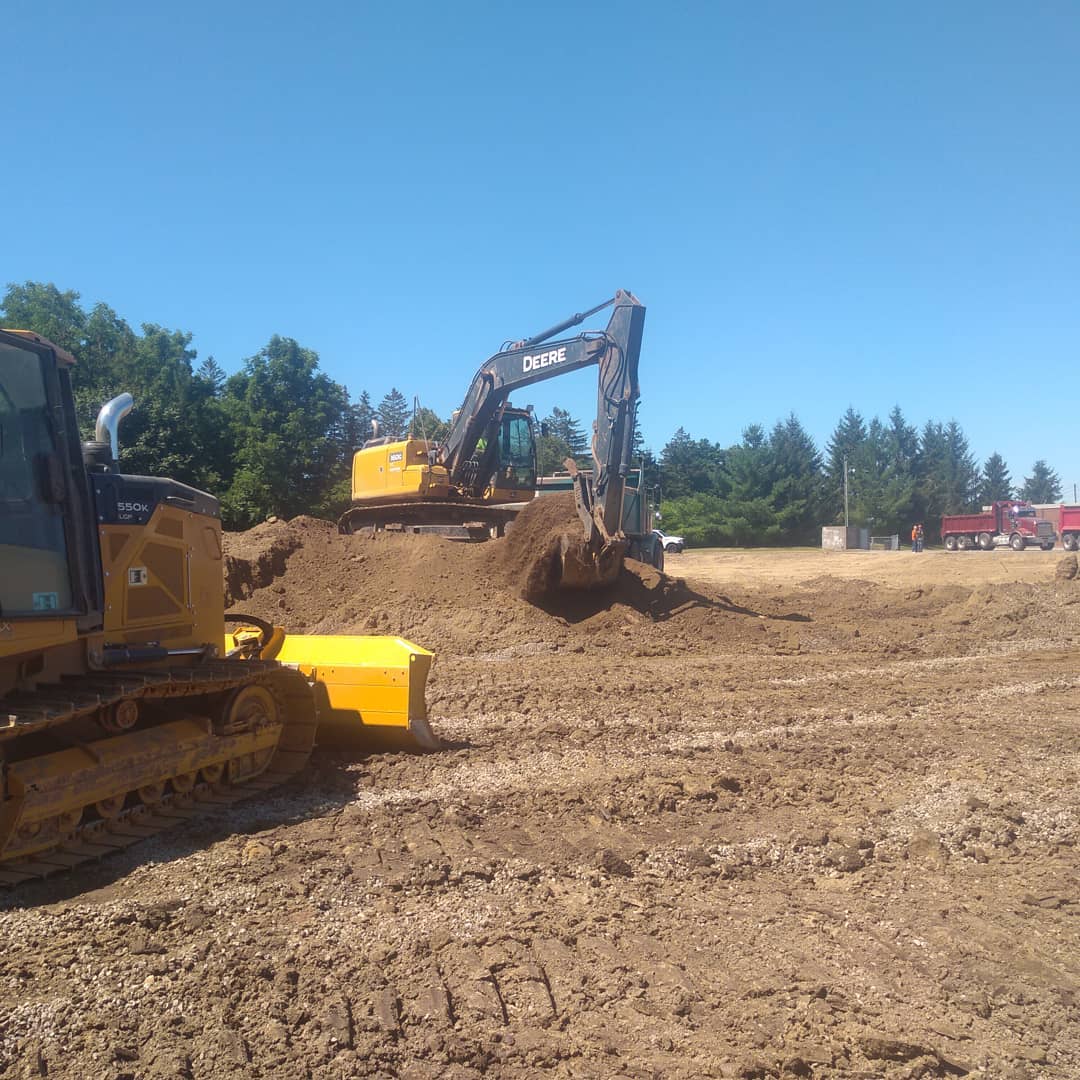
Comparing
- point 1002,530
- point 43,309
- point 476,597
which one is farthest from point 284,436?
point 1002,530

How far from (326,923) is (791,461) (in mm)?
Answer: 63258

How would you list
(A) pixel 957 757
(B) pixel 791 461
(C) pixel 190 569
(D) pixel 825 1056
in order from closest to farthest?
(D) pixel 825 1056, (C) pixel 190 569, (A) pixel 957 757, (B) pixel 791 461

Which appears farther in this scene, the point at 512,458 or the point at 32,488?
the point at 512,458

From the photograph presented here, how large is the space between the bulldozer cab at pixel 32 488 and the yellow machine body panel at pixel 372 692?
2.58m

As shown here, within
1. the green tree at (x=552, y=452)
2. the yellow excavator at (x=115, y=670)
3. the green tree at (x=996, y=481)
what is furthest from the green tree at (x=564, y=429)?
the yellow excavator at (x=115, y=670)

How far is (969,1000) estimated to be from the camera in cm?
351

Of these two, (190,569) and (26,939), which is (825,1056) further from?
(190,569)

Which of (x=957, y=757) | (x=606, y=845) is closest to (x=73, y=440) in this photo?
(x=606, y=845)

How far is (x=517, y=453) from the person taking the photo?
18906 millimetres

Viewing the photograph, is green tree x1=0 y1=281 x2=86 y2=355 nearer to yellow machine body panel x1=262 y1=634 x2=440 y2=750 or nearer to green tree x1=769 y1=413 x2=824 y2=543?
yellow machine body panel x1=262 y1=634 x2=440 y2=750

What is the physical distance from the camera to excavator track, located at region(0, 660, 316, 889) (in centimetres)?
459

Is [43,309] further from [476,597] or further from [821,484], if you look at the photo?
[821,484]

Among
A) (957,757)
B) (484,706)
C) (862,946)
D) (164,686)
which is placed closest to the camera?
(862,946)

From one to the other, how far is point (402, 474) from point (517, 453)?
238cm
